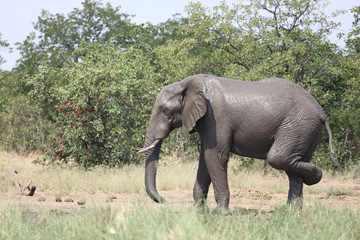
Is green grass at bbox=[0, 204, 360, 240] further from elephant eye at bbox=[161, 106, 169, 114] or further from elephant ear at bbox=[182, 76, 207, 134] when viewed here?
elephant eye at bbox=[161, 106, 169, 114]

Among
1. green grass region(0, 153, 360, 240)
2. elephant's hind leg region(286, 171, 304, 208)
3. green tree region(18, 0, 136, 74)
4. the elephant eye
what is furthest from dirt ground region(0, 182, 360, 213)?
green tree region(18, 0, 136, 74)

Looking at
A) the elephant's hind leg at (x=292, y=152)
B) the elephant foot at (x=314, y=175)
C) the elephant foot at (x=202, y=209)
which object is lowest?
the elephant foot at (x=202, y=209)

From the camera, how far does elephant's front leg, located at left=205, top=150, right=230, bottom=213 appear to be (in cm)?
774

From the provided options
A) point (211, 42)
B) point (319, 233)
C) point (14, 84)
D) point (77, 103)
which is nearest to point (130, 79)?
point (77, 103)

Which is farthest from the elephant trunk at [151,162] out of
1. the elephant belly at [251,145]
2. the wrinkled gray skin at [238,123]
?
the elephant belly at [251,145]

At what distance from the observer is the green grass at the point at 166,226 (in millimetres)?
4633

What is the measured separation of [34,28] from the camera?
3853cm

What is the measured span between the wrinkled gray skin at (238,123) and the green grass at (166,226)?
4.42 feet

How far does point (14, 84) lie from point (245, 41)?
2128 centimetres

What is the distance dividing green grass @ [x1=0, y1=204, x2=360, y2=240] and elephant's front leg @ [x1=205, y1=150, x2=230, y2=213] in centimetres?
129

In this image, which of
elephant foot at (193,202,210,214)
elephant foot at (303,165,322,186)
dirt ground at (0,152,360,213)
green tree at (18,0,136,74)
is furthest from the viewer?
green tree at (18,0,136,74)

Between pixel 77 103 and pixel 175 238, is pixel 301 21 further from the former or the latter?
pixel 175 238

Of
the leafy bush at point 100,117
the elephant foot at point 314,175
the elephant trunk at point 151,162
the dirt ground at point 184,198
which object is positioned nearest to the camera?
the elephant trunk at point 151,162

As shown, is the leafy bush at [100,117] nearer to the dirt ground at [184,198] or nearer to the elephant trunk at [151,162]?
the dirt ground at [184,198]
